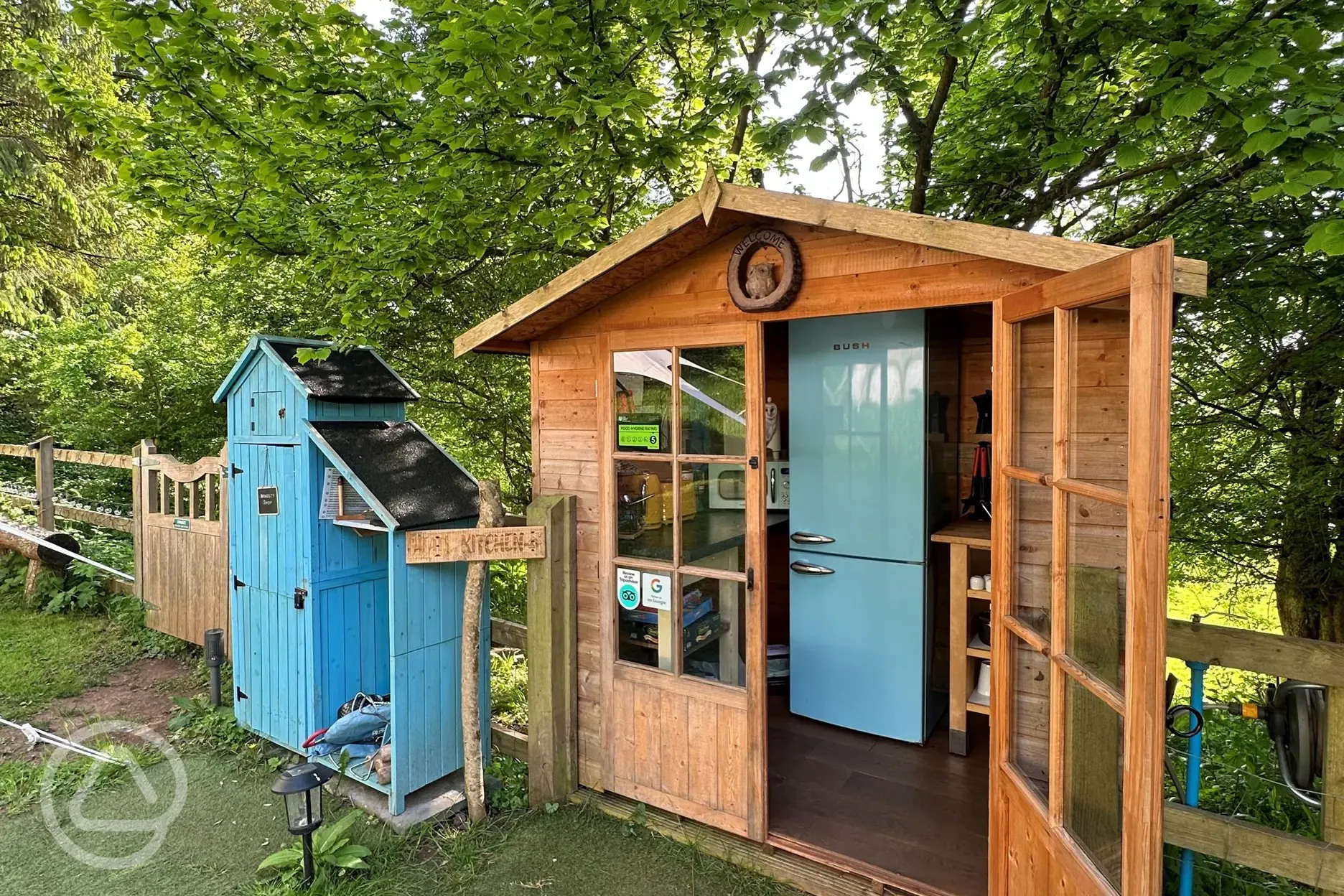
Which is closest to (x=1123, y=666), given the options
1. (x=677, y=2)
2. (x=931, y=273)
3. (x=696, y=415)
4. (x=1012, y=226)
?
(x=931, y=273)

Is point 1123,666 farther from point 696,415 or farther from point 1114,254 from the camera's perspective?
point 696,415

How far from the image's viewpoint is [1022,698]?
223cm

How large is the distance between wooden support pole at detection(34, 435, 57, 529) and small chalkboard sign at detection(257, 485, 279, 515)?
4813mm

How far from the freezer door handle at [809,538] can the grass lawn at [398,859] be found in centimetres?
162

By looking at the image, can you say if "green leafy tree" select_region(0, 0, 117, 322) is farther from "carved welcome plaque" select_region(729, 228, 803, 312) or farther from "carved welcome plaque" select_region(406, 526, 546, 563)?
"carved welcome plaque" select_region(729, 228, 803, 312)

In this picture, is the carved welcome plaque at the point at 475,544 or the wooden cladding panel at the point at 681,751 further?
the carved welcome plaque at the point at 475,544

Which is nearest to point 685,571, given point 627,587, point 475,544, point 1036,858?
point 627,587

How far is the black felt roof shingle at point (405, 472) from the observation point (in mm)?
3229

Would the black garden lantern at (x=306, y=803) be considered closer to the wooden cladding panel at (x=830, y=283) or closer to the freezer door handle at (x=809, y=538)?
the wooden cladding panel at (x=830, y=283)

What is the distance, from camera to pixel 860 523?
3.58 m

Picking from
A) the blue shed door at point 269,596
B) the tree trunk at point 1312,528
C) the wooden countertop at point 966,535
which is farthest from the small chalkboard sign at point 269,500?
the tree trunk at point 1312,528

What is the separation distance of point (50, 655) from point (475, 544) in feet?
13.9

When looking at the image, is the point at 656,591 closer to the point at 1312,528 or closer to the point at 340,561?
the point at 340,561

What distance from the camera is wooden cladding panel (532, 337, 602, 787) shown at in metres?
3.19
